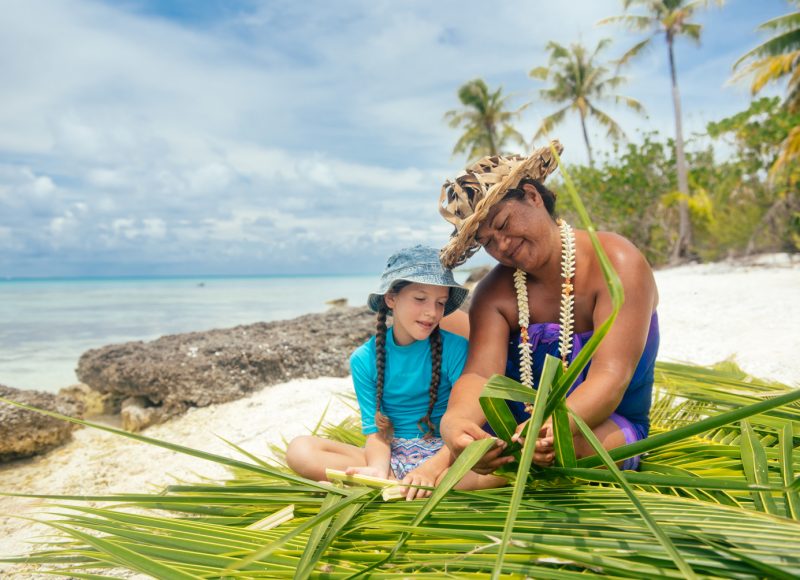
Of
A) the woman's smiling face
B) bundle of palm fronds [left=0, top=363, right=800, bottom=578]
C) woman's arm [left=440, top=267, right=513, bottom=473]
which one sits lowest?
bundle of palm fronds [left=0, top=363, right=800, bottom=578]

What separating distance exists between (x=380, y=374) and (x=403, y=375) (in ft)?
0.36

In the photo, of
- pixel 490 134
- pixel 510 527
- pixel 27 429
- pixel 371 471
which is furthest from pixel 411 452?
pixel 490 134

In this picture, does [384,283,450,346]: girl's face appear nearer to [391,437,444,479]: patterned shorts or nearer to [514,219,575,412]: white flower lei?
[514,219,575,412]: white flower lei

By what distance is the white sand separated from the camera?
3.65 m

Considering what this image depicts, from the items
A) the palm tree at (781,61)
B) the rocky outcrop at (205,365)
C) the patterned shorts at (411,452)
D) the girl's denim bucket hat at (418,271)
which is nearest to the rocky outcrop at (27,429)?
the rocky outcrop at (205,365)

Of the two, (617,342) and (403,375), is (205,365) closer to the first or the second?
(403,375)

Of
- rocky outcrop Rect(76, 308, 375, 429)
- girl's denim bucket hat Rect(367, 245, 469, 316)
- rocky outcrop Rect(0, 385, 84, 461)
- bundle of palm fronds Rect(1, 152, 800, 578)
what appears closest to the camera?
bundle of palm fronds Rect(1, 152, 800, 578)

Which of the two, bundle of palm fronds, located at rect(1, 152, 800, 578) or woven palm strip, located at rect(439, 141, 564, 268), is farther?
woven palm strip, located at rect(439, 141, 564, 268)

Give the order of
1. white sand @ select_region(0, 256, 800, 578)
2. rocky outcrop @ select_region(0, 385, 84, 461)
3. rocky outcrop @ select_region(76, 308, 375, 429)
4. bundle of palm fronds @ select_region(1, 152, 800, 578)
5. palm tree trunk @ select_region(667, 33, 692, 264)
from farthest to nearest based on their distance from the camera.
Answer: palm tree trunk @ select_region(667, 33, 692, 264) < rocky outcrop @ select_region(76, 308, 375, 429) < rocky outcrop @ select_region(0, 385, 84, 461) < white sand @ select_region(0, 256, 800, 578) < bundle of palm fronds @ select_region(1, 152, 800, 578)

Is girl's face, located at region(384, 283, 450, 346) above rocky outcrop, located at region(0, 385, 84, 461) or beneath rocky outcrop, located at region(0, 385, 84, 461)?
above

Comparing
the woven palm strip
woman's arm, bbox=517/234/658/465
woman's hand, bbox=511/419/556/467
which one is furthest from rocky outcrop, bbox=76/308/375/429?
woman's hand, bbox=511/419/556/467

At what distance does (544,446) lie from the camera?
1.43 meters

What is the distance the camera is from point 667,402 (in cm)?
305

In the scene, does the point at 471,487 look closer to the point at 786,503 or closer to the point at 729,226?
the point at 786,503
